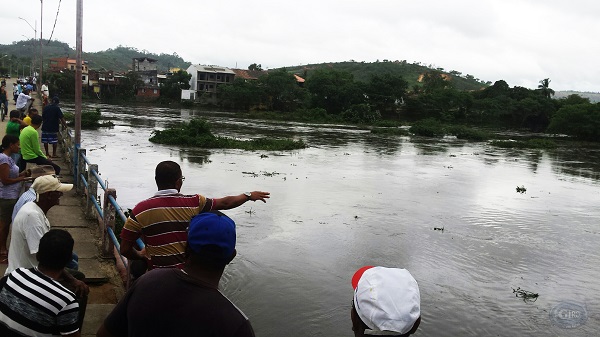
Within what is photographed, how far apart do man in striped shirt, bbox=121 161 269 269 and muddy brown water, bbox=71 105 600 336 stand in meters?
4.01

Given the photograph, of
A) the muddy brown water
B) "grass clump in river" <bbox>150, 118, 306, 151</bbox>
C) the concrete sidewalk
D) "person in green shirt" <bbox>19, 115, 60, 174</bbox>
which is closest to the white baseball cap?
the concrete sidewalk

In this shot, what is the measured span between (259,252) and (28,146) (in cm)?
473

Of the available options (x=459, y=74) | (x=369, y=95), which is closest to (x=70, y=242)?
(x=369, y=95)

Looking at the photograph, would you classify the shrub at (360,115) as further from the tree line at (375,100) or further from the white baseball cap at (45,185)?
the white baseball cap at (45,185)

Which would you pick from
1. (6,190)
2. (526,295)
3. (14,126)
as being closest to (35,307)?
(6,190)

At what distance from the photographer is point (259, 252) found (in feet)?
35.0

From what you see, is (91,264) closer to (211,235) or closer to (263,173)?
(211,235)

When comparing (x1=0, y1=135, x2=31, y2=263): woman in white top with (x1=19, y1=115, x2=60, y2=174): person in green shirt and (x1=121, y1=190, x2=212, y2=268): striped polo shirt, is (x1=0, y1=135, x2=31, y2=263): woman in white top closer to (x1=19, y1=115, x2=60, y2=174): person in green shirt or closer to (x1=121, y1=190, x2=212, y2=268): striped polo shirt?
(x1=19, y1=115, x2=60, y2=174): person in green shirt

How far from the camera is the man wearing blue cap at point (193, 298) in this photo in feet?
7.13

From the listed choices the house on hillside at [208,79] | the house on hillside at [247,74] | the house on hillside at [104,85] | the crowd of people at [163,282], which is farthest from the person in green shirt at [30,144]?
the house on hillside at [247,74]

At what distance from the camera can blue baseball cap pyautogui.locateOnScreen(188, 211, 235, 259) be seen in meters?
2.32

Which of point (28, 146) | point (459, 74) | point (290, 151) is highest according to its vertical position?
point (459, 74)

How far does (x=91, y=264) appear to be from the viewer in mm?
6438

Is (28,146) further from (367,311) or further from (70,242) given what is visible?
(367,311)
